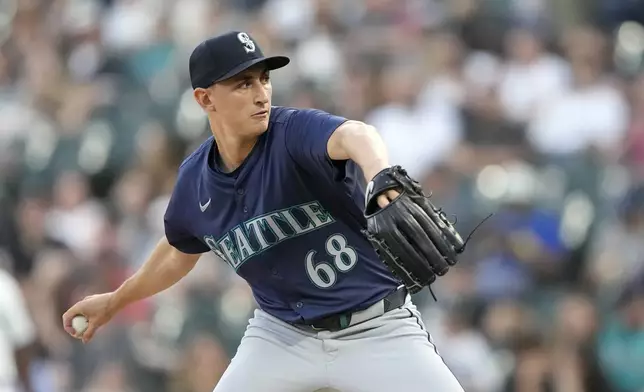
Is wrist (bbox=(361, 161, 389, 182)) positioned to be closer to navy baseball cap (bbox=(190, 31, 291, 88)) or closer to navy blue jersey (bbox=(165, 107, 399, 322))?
navy blue jersey (bbox=(165, 107, 399, 322))

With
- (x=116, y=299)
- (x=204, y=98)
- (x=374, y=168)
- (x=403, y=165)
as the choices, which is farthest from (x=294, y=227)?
(x=403, y=165)

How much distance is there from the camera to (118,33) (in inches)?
495

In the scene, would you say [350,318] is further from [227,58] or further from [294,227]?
[227,58]

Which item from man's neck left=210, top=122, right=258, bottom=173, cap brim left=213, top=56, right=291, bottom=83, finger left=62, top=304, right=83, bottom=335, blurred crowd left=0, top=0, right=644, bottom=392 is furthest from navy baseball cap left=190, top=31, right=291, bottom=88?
blurred crowd left=0, top=0, right=644, bottom=392

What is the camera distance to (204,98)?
15.6 ft

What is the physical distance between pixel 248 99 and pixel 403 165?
4.84 metres

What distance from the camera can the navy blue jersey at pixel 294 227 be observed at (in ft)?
15.0

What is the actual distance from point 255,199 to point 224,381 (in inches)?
27.7

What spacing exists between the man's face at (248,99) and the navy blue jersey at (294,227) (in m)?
0.08

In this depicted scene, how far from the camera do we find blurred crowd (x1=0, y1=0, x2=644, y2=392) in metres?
8.35

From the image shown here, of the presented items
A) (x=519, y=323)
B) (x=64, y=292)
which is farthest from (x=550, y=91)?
(x=64, y=292)

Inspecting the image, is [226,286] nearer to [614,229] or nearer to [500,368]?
[500,368]

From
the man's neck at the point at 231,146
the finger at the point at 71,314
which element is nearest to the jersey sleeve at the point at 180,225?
the man's neck at the point at 231,146

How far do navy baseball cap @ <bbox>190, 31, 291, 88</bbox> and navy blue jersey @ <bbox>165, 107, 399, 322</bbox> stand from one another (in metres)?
0.24
